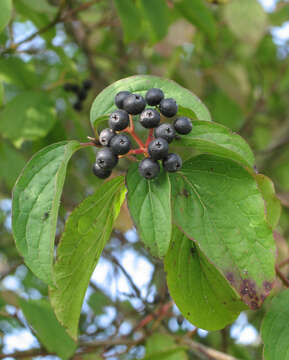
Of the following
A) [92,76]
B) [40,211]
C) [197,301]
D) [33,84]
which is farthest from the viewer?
[92,76]

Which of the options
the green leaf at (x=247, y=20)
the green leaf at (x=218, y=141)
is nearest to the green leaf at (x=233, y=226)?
the green leaf at (x=218, y=141)

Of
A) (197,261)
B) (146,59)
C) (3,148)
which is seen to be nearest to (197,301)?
(197,261)

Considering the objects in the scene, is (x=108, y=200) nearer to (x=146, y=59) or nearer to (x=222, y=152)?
(x=222, y=152)

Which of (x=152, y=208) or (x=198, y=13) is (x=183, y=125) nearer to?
(x=152, y=208)

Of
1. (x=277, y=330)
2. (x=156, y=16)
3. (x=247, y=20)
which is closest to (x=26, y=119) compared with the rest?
(x=156, y=16)

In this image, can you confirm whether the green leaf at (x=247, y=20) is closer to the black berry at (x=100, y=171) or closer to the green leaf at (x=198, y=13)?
the green leaf at (x=198, y=13)

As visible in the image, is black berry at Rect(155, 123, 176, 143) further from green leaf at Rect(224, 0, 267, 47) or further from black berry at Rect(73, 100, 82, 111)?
green leaf at Rect(224, 0, 267, 47)

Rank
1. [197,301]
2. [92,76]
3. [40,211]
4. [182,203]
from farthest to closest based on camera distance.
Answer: [92,76] < [197,301] < [182,203] < [40,211]

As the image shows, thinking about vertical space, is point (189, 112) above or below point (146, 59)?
above
